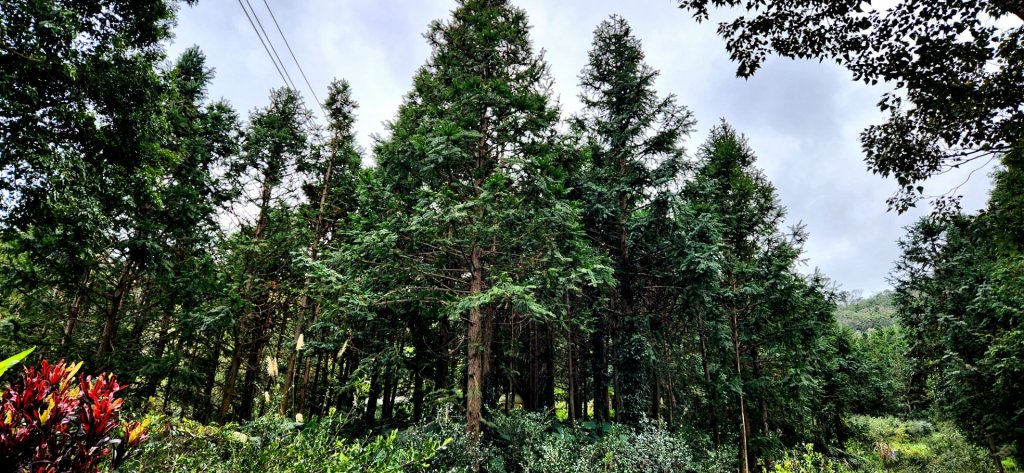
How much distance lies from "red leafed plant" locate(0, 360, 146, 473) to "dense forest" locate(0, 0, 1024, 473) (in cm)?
2

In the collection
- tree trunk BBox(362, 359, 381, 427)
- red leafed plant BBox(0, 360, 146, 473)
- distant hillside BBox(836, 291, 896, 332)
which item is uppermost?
distant hillside BBox(836, 291, 896, 332)

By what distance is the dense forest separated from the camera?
5.89 m

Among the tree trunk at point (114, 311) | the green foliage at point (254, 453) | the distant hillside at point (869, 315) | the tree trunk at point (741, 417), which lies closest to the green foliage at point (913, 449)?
the tree trunk at point (741, 417)

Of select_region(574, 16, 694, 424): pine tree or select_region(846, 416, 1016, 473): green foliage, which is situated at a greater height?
select_region(574, 16, 694, 424): pine tree

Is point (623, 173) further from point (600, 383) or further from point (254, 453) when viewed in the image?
point (254, 453)

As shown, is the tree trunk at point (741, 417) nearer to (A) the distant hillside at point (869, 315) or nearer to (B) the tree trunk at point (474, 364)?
(B) the tree trunk at point (474, 364)

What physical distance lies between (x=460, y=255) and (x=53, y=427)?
7.74m

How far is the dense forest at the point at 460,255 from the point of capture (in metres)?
5.89

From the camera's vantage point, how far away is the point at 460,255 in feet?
30.9

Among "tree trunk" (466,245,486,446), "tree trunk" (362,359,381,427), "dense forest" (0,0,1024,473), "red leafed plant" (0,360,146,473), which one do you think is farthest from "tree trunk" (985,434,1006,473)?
"red leafed plant" (0,360,146,473)

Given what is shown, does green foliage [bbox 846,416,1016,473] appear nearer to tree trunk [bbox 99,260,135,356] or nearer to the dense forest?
the dense forest

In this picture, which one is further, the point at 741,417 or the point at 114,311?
the point at 741,417

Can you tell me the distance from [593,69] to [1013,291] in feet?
46.5

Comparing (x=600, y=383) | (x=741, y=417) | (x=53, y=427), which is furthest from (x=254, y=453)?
(x=741, y=417)
